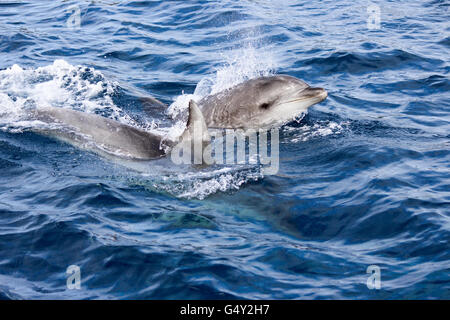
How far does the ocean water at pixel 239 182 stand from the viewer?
7.98 m

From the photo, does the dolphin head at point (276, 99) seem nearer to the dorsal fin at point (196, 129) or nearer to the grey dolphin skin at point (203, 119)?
the grey dolphin skin at point (203, 119)

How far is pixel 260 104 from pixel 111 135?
116 inches

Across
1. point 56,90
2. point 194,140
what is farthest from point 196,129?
point 56,90

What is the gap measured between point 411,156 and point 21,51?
12.3 metres

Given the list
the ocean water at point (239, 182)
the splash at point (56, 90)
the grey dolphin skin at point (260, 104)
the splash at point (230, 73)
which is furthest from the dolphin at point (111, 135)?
the grey dolphin skin at point (260, 104)

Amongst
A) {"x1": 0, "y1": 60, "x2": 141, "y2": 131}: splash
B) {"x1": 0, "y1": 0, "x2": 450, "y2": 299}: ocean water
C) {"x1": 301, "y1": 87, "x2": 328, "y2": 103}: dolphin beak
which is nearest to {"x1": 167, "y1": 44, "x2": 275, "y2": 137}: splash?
{"x1": 0, "y1": 0, "x2": 450, "y2": 299}: ocean water

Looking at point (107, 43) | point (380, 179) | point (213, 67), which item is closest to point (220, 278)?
point (380, 179)

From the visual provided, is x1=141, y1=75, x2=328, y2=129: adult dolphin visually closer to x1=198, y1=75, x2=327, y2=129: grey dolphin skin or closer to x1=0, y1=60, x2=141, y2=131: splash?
x1=198, y1=75, x2=327, y2=129: grey dolphin skin

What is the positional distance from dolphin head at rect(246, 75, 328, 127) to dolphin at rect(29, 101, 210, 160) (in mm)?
1840

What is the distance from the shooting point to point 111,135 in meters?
11.6

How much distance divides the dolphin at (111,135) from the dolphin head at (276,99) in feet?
6.04

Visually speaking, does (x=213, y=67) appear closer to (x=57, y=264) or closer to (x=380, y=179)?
(x=380, y=179)

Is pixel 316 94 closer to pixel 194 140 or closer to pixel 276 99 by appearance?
pixel 276 99

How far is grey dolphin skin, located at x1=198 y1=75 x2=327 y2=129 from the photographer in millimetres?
12367
